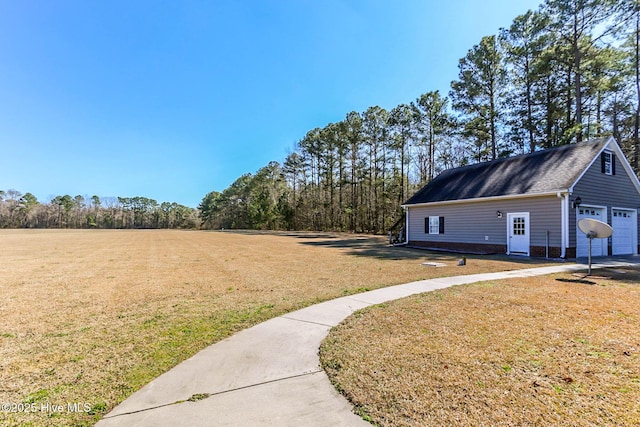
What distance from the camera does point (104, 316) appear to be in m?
5.02

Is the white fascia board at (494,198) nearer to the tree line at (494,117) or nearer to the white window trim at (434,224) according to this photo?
the white window trim at (434,224)

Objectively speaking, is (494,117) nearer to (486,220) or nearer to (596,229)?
(486,220)

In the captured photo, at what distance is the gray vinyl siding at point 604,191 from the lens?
12841 millimetres

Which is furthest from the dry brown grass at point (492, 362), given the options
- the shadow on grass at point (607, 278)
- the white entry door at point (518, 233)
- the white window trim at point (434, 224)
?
the white window trim at point (434, 224)

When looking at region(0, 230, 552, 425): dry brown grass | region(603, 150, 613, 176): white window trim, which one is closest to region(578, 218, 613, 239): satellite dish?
region(0, 230, 552, 425): dry brown grass

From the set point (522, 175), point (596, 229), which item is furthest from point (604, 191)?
point (596, 229)

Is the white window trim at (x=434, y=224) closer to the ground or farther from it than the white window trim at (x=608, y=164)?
closer to the ground

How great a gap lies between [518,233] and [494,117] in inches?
618

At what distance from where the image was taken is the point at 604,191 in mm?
13969

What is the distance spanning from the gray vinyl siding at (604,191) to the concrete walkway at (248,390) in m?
14.3

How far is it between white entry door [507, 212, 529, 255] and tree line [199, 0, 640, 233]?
9.66m

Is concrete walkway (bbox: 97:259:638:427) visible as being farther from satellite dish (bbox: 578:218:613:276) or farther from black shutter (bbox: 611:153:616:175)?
black shutter (bbox: 611:153:616:175)

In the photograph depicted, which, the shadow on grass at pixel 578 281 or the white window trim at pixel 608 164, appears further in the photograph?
the white window trim at pixel 608 164

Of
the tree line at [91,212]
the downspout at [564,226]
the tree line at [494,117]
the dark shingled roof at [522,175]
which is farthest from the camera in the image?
the tree line at [91,212]
